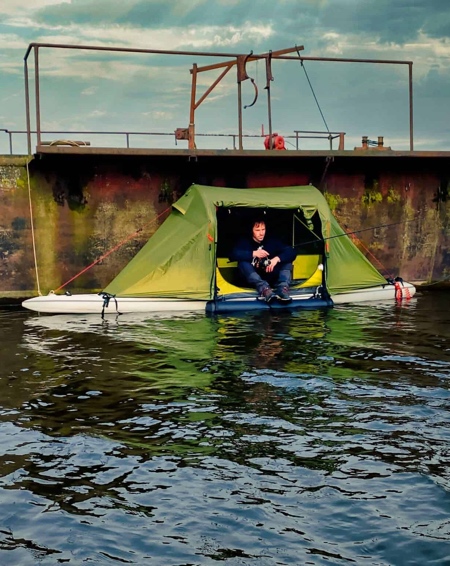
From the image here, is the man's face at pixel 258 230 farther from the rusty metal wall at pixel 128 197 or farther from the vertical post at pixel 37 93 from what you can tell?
the vertical post at pixel 37 93

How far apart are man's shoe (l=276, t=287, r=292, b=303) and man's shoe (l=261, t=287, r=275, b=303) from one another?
0.37 ft

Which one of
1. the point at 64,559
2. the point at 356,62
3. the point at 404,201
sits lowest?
the point at 64,559

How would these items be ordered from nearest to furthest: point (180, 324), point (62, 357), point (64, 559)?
point (64, 559) < point (62, 357) < point (180, 324)

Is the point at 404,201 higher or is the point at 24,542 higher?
the point at 404,201

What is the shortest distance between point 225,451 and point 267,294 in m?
7.88

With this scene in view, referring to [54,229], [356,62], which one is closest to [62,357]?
[54,229]

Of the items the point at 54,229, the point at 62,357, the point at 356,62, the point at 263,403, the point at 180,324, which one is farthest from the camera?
the point at 356,62

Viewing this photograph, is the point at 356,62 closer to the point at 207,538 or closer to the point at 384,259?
the point at 384,259

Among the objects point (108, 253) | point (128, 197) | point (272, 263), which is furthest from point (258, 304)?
point (128, 197)

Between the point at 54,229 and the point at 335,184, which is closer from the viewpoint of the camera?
the point at 54,229

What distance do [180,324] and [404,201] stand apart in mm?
7005

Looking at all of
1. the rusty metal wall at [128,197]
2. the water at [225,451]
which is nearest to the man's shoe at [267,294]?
the water at [225,451]

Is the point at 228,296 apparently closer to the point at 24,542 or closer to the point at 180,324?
the point at 180,324

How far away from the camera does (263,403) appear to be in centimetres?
790
